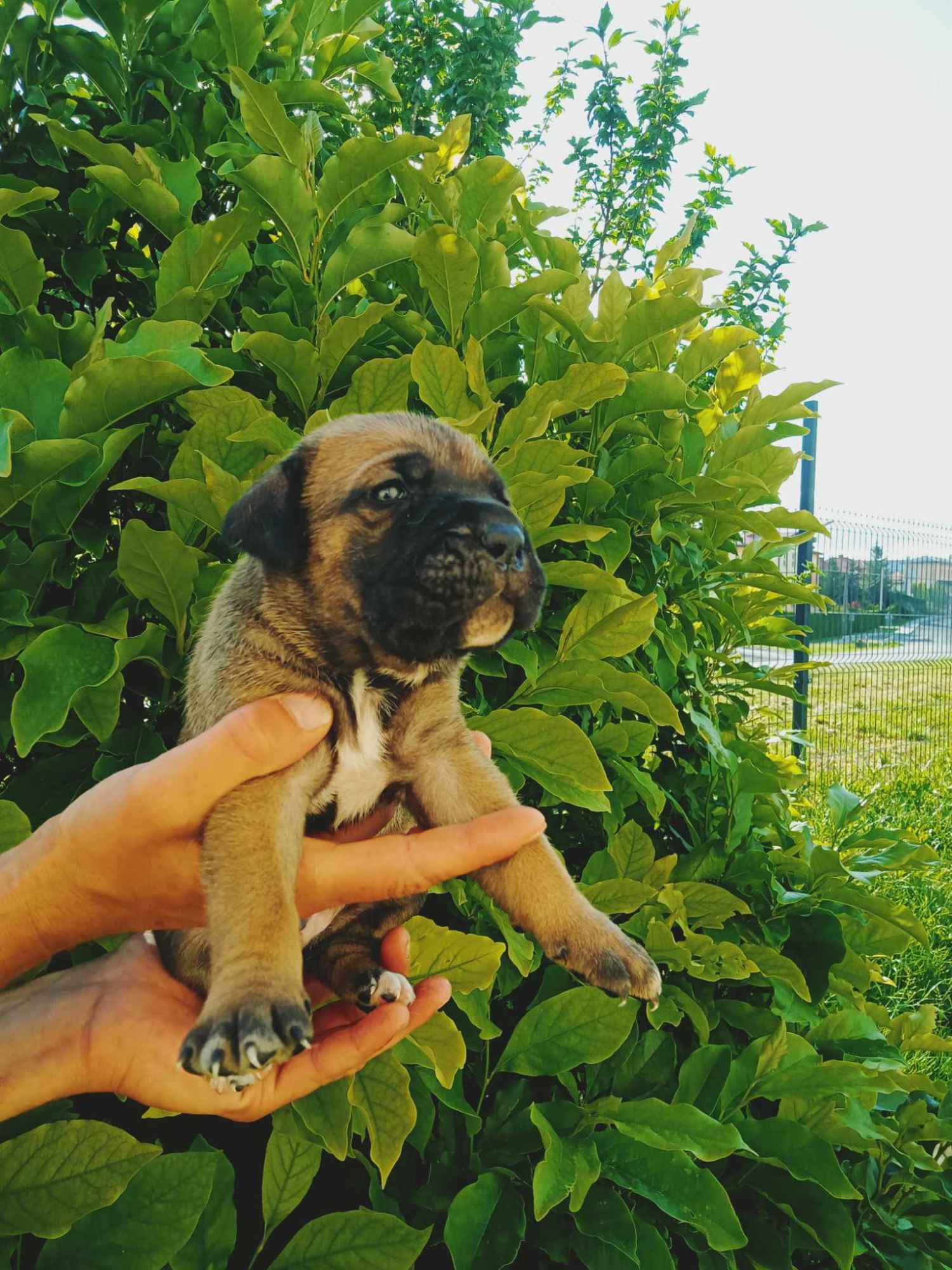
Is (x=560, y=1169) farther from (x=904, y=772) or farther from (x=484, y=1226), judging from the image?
(x=904, y=772)

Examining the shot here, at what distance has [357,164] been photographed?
2.46m

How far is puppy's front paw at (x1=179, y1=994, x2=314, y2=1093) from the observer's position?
1600mm

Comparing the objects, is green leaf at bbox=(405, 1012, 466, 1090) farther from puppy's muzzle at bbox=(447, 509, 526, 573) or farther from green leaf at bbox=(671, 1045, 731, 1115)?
puppy's muzzle at bbox=(447, 509, 526, 573)

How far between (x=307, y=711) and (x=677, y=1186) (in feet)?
4.43

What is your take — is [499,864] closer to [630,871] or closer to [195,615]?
[630,871]

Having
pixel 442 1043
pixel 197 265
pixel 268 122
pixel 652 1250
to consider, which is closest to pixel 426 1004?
pixel 442 1043

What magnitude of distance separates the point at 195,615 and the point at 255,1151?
1.43 metres

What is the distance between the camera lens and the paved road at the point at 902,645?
13023 millimetres

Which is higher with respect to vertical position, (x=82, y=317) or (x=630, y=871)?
(x=82, y=317)

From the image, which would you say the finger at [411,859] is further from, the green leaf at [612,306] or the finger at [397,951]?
the green leaf at [612,306]

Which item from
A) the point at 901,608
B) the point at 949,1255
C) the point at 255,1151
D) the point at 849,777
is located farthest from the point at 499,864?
the point at 901,608

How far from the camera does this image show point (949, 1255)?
9.52 ft

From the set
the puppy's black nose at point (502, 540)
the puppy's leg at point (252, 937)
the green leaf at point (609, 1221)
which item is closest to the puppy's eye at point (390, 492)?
the puppy's black nose at point (502, 540)

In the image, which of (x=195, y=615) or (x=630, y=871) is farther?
(x=630, y=871)
